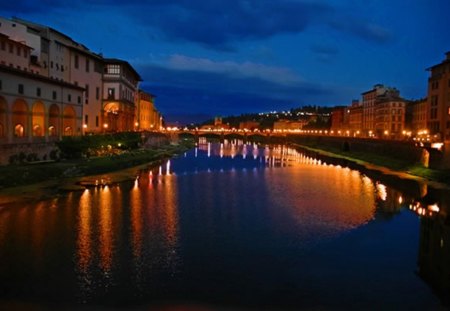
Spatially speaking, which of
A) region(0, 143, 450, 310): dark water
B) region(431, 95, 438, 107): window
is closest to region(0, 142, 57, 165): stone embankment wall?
region(0, 143, 450, 310): dark water

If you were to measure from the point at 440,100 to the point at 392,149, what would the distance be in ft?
47.6

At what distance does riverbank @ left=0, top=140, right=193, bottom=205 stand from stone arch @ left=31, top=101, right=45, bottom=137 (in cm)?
614

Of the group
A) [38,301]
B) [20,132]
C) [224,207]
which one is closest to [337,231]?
[224,207]

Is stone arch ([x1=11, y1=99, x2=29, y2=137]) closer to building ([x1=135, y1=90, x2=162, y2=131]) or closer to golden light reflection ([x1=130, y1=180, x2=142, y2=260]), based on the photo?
golden light reflection ([x1=130, y1=180, x2=142, y2=260])

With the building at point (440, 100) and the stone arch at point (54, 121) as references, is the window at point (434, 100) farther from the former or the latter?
the stone arch at point (54, 121)

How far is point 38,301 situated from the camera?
13.8 m

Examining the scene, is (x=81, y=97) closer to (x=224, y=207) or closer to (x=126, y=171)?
(x=126, y=171)

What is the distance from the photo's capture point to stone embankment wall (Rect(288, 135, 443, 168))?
50.2m

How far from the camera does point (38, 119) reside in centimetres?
5256

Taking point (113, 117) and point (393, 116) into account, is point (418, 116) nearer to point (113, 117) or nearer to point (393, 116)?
point (393, 116)

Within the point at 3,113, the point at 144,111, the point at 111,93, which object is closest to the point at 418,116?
the point at 111,93

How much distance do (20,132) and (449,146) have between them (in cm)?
4302

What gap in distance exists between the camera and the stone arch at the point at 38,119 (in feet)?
161

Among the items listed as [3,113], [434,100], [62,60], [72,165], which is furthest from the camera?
[434,100]
